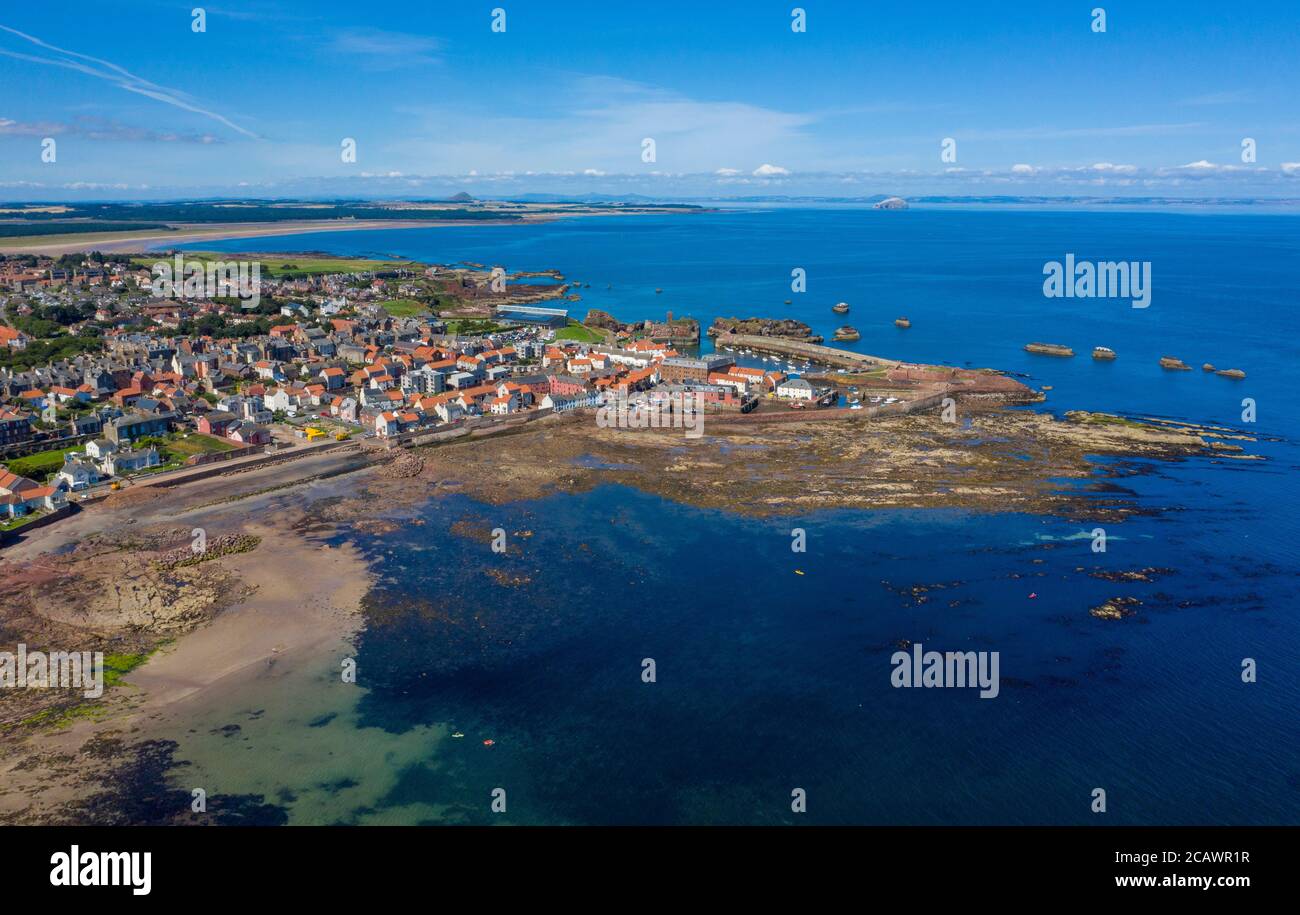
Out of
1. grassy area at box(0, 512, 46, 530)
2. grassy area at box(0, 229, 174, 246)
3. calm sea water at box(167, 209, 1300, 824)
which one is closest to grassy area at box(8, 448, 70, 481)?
grassy area at box(0, 512, 46, 530)

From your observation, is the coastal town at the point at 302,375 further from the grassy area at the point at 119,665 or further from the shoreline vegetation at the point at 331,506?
the grassy area at the point at 119,665

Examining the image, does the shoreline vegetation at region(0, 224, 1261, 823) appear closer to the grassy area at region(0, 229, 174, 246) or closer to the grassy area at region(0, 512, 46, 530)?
the grassy area at region(0, 512, 46, 530)

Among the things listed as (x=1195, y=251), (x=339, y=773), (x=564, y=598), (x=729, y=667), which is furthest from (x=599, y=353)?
(x=1195, y=251)

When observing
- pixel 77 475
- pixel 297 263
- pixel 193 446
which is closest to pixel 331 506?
pixel 77 475

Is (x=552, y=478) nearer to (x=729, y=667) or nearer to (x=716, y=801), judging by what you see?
(x=729, y=667)

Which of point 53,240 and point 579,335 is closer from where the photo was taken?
point 579,335

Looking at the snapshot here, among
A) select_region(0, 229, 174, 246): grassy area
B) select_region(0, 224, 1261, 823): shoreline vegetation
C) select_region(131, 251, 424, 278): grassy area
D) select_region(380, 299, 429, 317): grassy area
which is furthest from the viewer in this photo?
select_region(0, 229, 174, 246): grassy area

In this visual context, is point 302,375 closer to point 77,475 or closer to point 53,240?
point 77,475

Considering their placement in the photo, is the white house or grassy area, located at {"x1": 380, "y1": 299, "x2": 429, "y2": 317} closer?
the white house
